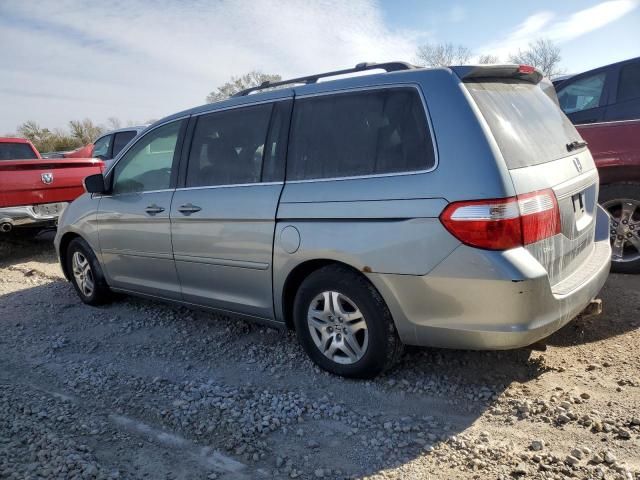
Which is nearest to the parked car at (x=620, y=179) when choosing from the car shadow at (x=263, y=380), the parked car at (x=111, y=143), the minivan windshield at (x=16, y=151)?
the car shadow at (x=263, y=380)

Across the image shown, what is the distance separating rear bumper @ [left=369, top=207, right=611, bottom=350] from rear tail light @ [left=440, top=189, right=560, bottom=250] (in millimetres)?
53

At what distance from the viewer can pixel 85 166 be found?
7965 mm

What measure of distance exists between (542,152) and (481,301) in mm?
979

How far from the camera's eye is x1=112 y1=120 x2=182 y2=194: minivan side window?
167 inches

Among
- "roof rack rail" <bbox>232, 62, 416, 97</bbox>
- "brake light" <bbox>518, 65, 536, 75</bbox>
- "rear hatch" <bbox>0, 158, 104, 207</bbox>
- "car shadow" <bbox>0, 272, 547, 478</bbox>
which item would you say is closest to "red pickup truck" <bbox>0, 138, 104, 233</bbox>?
"rear hatch" <bbox>0, 158, 104, 207</bbox>

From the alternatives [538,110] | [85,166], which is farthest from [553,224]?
[85,166]

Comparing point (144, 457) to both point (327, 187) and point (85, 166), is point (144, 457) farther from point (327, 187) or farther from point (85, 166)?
point (85, 166)

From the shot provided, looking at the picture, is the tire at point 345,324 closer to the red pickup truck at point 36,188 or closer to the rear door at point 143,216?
the rear door at point 143,216

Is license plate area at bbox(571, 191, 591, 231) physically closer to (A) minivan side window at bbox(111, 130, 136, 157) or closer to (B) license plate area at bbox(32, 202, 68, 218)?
(B) license plate area at bbox(32, 202, 68, 218)

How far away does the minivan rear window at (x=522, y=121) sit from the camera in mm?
2738

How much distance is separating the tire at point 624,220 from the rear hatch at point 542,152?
1.34m

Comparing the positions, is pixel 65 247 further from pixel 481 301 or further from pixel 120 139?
pixel 120 139

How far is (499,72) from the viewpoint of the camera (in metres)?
3.05

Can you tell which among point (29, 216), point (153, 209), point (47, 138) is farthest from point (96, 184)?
point (47, 138)
